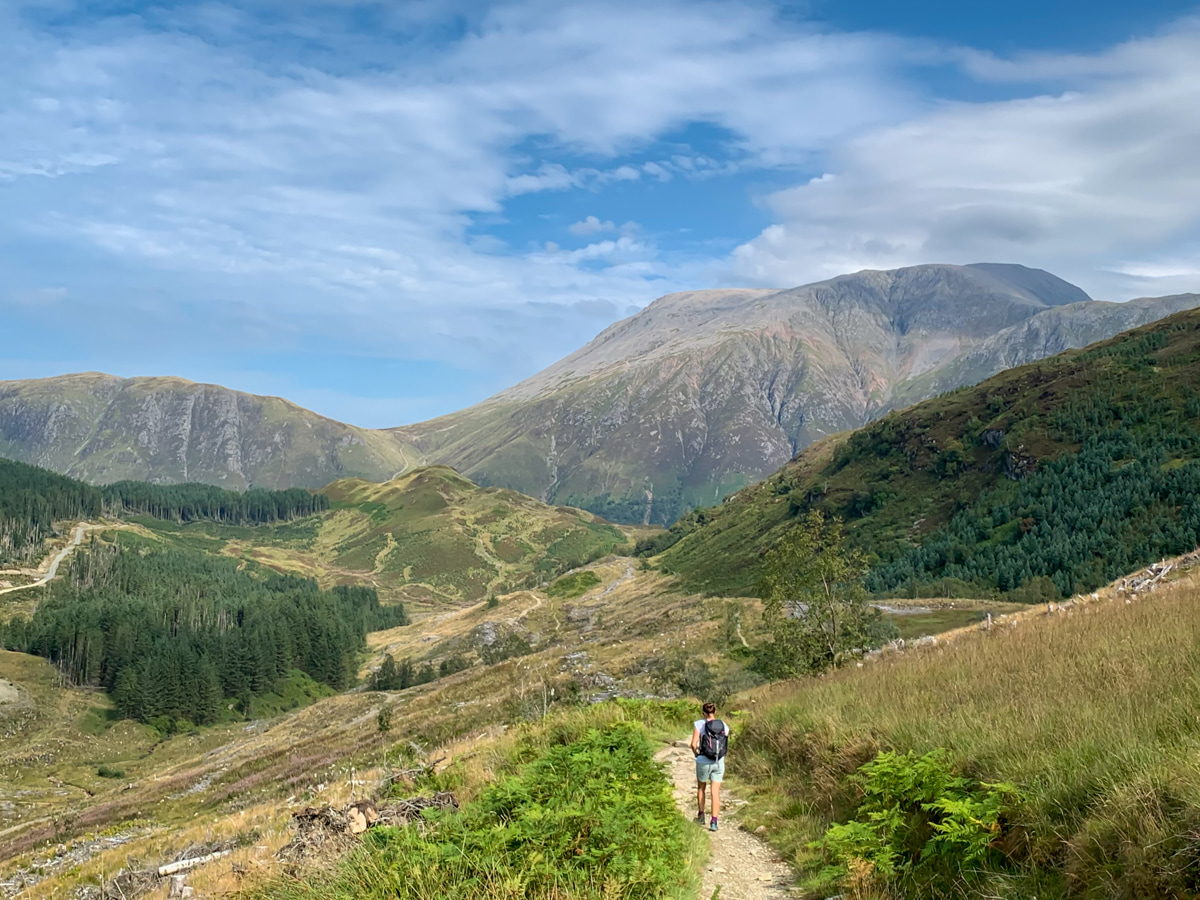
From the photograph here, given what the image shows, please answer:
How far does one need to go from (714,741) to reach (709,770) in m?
0.55

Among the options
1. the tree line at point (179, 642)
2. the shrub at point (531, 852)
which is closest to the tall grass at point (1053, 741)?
the shrub at point (531, 852)

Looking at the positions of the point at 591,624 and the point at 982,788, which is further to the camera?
the point at 591,624

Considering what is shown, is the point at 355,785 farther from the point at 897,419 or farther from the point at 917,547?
the point at 897,419

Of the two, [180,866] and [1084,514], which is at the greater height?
[180,866]

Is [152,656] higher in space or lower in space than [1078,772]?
lower

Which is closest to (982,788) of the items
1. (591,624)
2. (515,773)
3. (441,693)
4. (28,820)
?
(515,773)

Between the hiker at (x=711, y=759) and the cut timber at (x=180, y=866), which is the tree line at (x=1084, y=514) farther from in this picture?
the cut timber at (x=180, y=866)

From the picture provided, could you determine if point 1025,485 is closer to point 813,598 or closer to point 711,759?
point 813,598

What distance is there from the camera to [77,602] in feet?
515

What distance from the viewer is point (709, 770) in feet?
43.5

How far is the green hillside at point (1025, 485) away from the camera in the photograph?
10112 centimetres

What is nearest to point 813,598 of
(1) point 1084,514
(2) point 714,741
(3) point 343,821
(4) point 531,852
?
(2) point 714,741

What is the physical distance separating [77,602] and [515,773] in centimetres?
18664

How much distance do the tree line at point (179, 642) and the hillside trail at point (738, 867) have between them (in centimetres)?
13698
